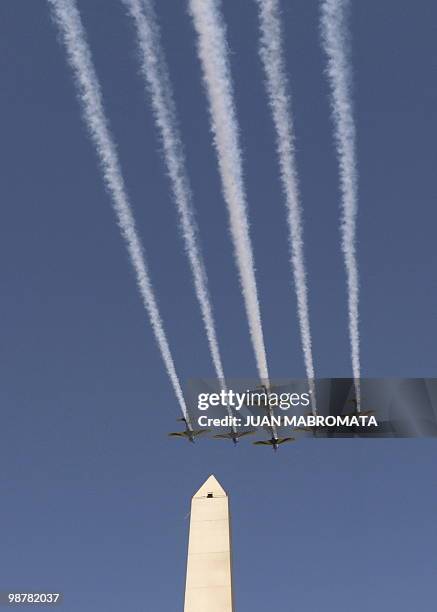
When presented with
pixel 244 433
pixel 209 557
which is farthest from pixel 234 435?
pixel 209 557

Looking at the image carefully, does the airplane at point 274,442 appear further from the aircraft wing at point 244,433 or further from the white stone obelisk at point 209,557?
the white stone obelisk at point 209,557

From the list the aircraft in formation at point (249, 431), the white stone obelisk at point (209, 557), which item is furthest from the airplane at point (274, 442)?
the white stone obelisk at point (209, 557)

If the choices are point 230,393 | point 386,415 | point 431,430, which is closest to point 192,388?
point 230,393

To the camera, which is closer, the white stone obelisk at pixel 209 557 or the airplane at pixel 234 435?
the airplane at pixel 234 435

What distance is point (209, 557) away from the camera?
37719 mm

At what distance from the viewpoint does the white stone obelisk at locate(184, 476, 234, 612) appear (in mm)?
36812

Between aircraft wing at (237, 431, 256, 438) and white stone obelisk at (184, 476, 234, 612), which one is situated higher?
aircraft wing at (237, 431, 256, 438)

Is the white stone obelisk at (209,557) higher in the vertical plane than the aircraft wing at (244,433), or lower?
lower

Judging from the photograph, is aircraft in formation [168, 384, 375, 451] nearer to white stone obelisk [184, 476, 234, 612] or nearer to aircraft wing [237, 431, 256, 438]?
aircraft wing [237, 431, 256, 438]

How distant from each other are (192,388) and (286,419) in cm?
457

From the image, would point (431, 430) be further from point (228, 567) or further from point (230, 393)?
point (228, 567)

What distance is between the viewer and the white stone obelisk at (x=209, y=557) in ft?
121

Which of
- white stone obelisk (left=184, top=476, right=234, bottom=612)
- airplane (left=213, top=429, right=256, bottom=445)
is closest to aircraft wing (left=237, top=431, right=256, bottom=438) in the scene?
airplane (left=213, top=429, right=256, bottom=445)

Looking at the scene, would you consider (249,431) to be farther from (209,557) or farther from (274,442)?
(209,557)
